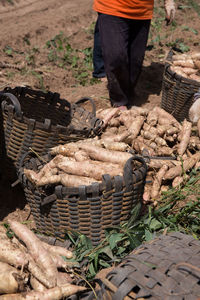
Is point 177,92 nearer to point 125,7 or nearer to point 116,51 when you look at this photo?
point 116,51

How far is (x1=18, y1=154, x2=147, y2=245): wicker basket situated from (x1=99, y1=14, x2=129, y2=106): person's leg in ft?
7.19

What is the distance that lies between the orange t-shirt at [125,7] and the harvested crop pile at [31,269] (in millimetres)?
2983

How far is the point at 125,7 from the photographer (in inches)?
168

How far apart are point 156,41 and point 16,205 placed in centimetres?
502

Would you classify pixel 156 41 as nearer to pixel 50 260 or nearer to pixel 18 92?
pixel 18 92

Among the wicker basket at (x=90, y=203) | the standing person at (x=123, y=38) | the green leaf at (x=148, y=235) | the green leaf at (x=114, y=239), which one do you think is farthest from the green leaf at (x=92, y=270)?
the standing person at (x=123, y=38)

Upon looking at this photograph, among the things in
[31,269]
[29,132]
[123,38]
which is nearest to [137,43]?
[123,38]

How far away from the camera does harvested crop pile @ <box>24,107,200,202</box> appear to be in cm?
266

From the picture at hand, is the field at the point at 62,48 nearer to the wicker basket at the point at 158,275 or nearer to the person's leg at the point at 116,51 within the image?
the person's leg at the point at 116,51

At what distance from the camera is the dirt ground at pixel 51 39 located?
17.3 feet

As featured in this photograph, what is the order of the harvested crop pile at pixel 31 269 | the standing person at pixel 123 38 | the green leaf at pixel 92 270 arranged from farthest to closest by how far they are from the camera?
the standing person at pixel 123 38, the green leaf at pixel 92 270, the harvested crop pile at pixel 31 269

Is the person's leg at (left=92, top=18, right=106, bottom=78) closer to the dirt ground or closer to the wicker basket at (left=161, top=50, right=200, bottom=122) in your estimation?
the dirt ground

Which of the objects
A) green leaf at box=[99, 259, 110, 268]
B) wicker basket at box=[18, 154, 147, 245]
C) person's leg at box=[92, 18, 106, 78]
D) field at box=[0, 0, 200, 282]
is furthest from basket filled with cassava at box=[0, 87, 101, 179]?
person's leg at box=[92, 18, 106, 78]

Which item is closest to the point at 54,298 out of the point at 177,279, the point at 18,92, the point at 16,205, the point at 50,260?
the point at 50,260
